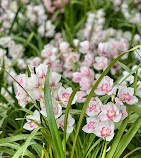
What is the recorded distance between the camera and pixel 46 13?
8.35 feet

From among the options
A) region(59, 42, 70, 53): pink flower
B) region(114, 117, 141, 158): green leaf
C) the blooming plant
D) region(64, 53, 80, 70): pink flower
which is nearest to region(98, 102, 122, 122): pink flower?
the blooming plant

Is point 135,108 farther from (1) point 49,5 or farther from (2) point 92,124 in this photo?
(1) point 49,5

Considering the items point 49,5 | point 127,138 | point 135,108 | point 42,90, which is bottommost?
point 127,138

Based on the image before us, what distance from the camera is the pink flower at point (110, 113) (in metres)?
0.97

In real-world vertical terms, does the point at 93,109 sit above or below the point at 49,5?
below

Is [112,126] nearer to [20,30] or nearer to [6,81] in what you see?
[6,81]

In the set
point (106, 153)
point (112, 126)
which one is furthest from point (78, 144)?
point (112, 126)

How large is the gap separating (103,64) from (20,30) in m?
1.11

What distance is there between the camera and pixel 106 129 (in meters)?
1.00

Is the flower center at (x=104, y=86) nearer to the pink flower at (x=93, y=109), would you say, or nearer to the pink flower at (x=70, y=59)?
the pink flower at (x=93, y=109)

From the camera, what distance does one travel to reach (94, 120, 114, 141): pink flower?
99 centimetres

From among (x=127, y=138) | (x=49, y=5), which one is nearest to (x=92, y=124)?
(x=127, y=138)

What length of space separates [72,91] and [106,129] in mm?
206

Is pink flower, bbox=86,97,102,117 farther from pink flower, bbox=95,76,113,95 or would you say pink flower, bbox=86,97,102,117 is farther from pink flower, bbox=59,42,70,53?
pink flower, bbox=59,42,70,53
